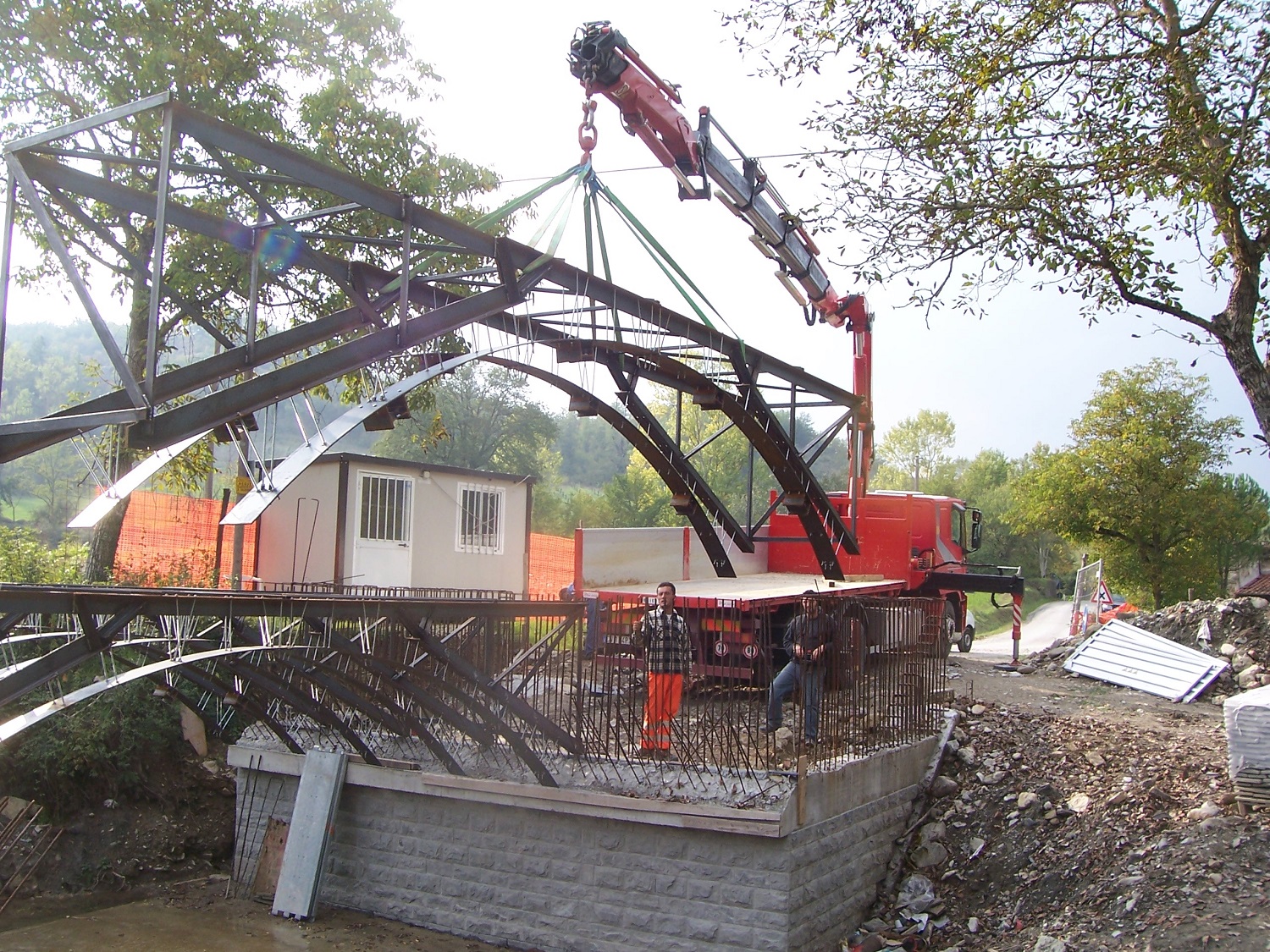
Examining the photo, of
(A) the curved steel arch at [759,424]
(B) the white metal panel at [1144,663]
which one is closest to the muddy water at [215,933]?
(A) the curved steel arch at [759,424]

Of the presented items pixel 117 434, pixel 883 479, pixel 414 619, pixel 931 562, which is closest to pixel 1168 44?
pixel 414 619

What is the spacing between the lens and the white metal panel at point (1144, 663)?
14258 mm

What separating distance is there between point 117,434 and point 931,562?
13586 mm

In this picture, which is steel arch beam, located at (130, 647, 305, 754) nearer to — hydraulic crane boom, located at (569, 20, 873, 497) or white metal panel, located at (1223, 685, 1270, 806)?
hydraulic crane boom, located at (569, 20, 873, 497)

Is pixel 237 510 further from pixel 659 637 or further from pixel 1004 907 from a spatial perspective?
pixel 1004 907

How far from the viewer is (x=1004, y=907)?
8758mm

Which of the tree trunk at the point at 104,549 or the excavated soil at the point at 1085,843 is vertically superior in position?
the tree trunk at the point at 104,549

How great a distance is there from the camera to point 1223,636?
15.6 metres

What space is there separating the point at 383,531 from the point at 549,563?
7804 millimetres

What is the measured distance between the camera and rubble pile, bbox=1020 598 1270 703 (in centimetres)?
1424

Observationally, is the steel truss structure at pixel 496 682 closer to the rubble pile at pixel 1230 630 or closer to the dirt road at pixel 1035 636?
the rubble pile at pixel 1230 630

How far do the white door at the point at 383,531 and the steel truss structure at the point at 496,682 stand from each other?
5.57 meters

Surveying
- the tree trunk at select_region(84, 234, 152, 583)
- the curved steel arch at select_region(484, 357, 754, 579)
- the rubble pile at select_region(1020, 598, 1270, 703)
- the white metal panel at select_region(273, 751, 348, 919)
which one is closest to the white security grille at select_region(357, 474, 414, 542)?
the tree trunk at select_region(84, 234, 152, 583)

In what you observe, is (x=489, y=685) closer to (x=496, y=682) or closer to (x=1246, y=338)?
(x=496, y=682)
